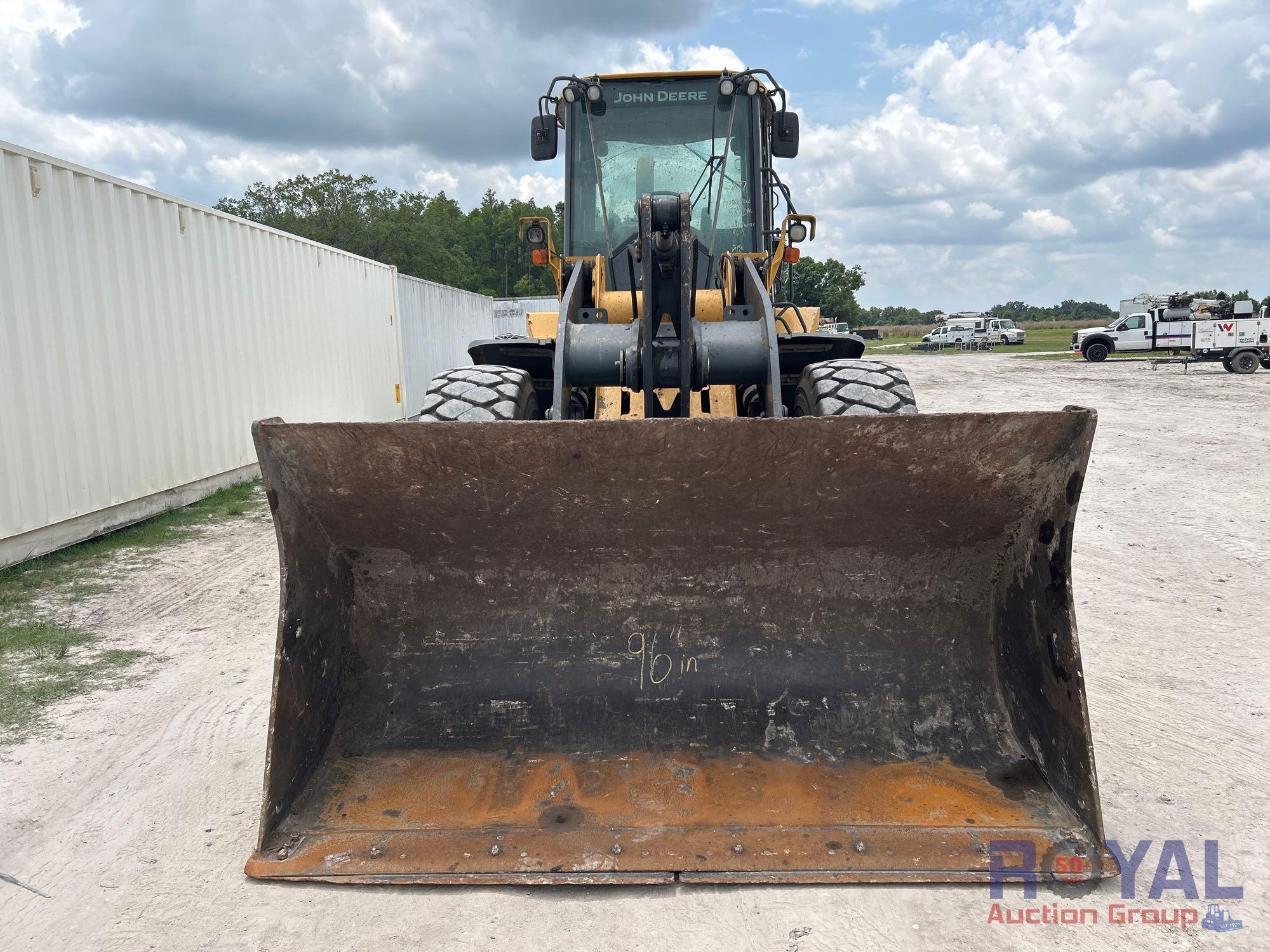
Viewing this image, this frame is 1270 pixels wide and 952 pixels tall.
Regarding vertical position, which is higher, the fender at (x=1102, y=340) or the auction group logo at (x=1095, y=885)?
the fender at (x=1102, y=340)

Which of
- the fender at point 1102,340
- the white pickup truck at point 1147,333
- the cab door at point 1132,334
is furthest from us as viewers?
the cab door at point 1132,334

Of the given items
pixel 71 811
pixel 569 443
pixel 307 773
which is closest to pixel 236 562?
pixel 71 811

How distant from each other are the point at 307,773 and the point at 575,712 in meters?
0.81

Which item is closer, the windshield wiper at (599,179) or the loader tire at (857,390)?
the loader tire at (857,390)

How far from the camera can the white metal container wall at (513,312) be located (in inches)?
920

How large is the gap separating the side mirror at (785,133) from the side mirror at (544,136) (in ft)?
4.45

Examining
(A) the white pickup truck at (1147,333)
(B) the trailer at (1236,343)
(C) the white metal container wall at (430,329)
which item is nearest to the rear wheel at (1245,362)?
(B) the trailer at (1236,343)

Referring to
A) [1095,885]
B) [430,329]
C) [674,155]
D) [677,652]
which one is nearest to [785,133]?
[674,155]

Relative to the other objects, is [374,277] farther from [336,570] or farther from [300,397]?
[336,570]

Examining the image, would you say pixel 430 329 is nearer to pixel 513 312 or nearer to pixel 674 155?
pixel 513 312

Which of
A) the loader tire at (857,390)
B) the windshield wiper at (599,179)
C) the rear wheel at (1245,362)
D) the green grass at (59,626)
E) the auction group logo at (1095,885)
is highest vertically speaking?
the windshield wiper at (599,179)

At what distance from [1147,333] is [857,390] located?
32.5 metres

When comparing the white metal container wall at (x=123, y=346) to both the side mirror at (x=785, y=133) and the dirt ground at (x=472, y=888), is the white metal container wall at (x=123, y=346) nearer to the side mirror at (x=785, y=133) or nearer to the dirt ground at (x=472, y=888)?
the dirt ground at (x=472, y=888)

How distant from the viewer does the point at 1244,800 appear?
2639 millimetres
